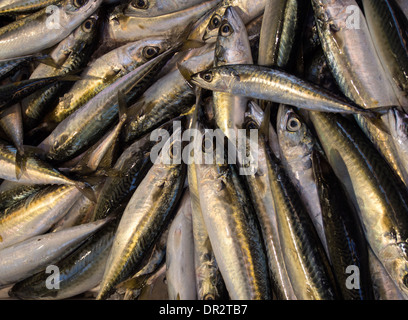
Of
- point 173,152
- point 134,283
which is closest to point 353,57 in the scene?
point 173,152

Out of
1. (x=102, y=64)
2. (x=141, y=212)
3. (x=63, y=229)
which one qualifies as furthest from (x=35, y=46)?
(x=141, y=212)

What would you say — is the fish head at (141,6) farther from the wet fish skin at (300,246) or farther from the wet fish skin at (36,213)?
the wet fish skin at (300,246)

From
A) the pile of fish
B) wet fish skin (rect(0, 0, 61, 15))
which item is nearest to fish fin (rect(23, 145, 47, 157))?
the pile of fish

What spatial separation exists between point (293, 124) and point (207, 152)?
70 centimetres

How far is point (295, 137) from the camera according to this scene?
7.75 ft

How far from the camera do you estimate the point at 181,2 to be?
3.07m

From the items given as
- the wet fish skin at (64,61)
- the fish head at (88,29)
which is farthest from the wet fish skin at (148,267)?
the fish head at (88,29)

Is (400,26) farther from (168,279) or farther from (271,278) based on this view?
(168,279)

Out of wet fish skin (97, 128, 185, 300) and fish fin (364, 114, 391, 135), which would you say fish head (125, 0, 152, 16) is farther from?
fish fin (364, 114, 391, 135)

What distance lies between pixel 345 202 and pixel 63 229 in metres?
2.32

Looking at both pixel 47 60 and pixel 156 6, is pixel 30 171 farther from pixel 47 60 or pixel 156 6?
pixel 156 6

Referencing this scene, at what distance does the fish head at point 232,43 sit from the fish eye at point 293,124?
26.4 inches

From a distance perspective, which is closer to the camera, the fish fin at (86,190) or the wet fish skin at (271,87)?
the wet fish skin at (271,87)

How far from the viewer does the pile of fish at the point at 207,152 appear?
6.95 ft
